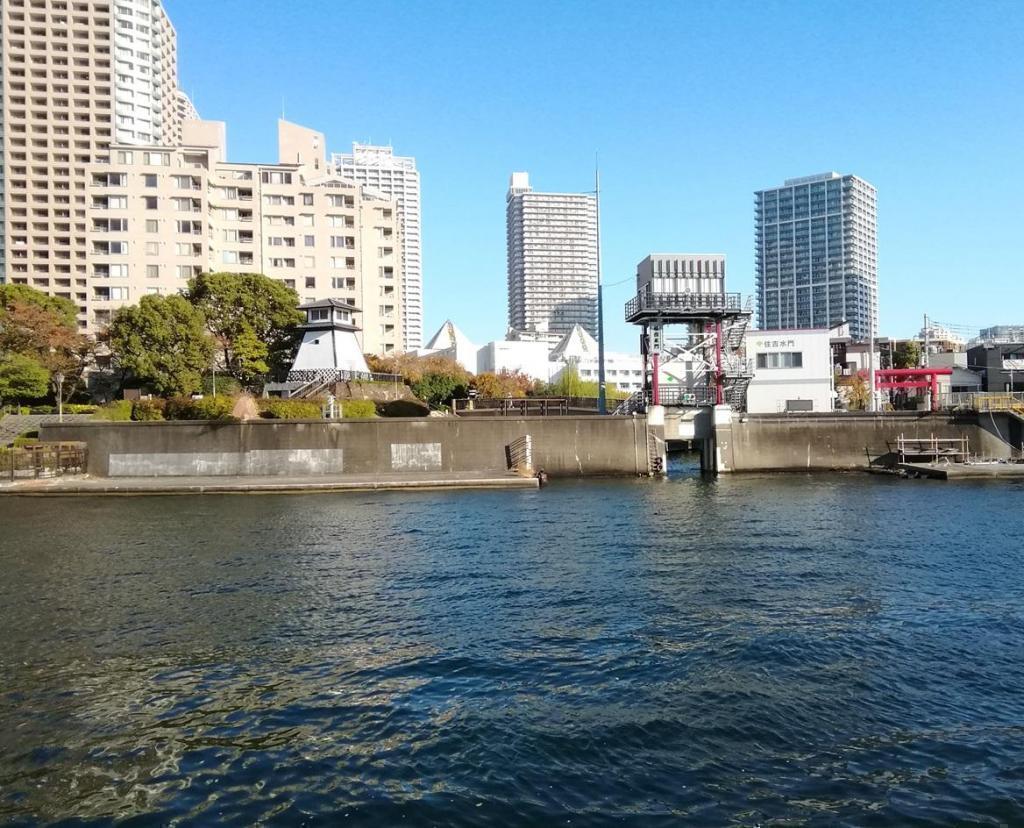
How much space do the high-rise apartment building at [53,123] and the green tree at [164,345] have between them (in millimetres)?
81550

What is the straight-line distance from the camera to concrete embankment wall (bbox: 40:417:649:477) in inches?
1750

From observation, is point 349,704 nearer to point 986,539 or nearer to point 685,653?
point 685,653

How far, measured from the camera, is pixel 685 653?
12.7 metres

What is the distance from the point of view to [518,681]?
1148cm

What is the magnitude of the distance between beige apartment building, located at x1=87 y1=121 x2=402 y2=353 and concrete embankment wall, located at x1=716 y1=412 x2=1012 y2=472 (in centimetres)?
4621

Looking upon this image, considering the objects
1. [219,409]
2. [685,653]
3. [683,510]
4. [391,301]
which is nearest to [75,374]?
[219,409]

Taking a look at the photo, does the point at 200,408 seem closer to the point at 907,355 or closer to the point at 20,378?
the point at 20,378

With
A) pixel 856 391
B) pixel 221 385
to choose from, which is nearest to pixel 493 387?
pixel 221 385

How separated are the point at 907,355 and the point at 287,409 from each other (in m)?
83.7

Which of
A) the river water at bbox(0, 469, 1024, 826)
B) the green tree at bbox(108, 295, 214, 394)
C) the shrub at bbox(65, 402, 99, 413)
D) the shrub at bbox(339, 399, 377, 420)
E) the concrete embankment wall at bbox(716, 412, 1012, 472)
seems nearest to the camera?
the river water at bbox(0, 469, 1024, 826)

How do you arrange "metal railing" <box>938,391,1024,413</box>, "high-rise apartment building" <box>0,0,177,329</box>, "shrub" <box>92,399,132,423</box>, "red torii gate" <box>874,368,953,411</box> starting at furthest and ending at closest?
"high-rise apartment building" <box>0,0,177,329</box> < "red torii gate" <box>874,368,953,411</box> < "shrub" <box>92,399,132,423</box> < "metal railing" <box>938,391,1024,413</box>

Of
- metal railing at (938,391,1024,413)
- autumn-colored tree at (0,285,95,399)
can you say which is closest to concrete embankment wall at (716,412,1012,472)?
metal railing at (938,391,1024,413)

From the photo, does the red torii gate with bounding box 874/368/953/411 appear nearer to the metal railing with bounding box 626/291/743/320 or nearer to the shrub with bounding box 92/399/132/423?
the metal railing with bounding box 626/291/743/320

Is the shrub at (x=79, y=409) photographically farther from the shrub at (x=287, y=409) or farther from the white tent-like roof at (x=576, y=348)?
the white tent-like roof at (x=576, y=348)
